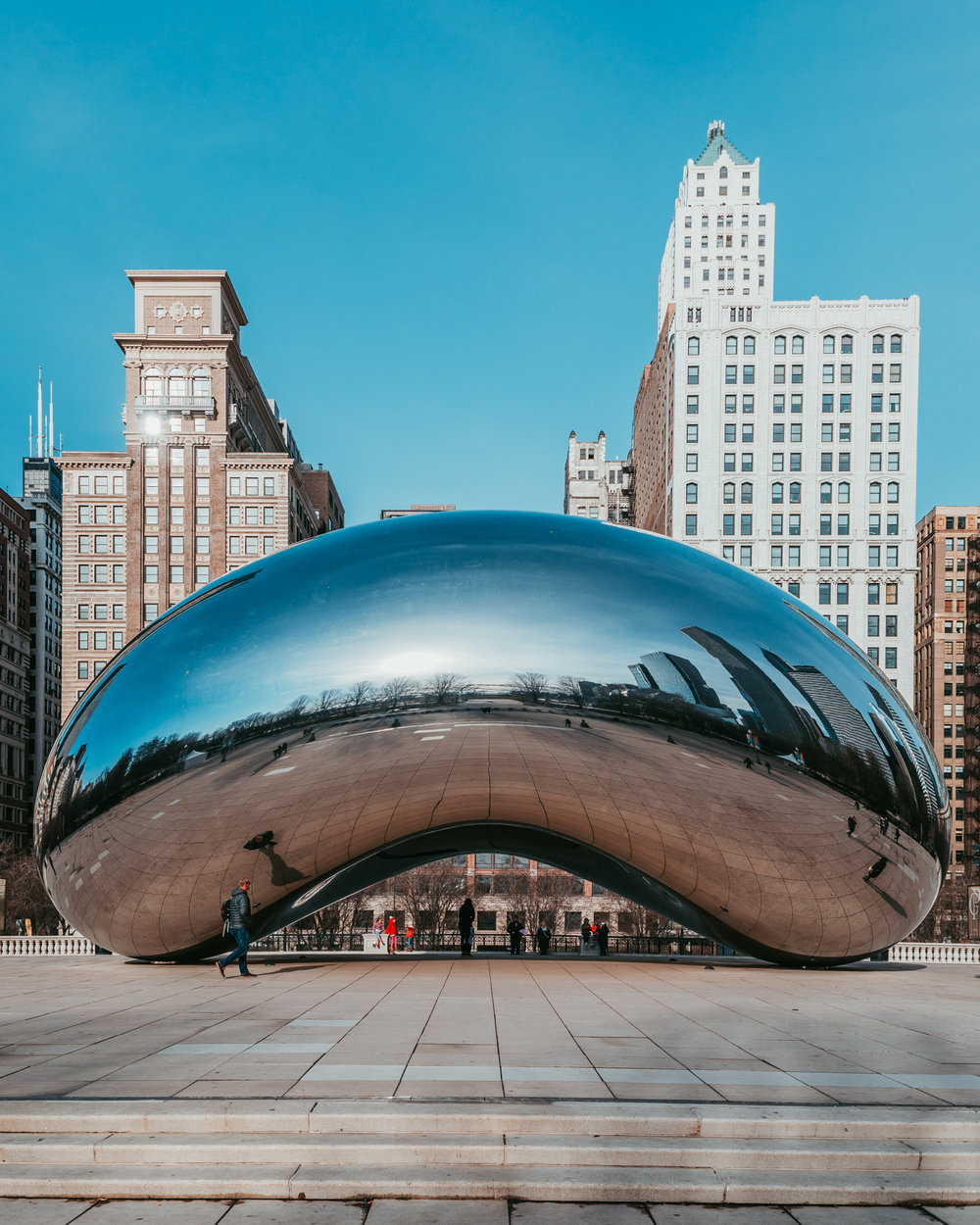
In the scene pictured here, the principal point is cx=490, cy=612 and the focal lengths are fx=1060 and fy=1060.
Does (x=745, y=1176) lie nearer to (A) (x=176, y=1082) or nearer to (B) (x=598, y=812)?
(A) (x=176, y=1082)

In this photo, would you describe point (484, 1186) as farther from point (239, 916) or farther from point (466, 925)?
point (466, 925)

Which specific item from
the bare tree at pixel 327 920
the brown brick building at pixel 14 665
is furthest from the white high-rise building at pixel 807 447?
the brown brick building at pixel 14 665

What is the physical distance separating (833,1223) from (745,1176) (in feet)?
2.04

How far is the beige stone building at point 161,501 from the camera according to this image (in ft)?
298

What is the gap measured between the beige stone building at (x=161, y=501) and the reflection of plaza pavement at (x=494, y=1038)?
257 feet

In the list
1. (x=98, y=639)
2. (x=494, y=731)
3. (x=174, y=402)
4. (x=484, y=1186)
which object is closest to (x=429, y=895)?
(x=98, y=639)

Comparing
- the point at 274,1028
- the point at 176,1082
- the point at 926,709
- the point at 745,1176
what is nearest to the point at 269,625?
the point at 274,1028

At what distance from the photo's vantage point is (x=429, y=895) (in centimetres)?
7138

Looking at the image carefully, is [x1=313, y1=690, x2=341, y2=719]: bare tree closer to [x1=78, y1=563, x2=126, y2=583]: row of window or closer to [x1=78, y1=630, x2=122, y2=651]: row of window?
[x1=78, y1=630, x2=122, y2=651]: row of window

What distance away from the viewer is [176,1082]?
7.43 metres

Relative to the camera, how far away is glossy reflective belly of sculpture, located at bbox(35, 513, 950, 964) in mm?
12078

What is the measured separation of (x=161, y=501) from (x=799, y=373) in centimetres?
5952

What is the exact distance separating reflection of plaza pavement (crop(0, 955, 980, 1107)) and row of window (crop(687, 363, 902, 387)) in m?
90.9

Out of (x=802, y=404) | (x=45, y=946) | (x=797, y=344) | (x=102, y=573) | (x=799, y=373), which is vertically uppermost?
(x=797, y=344)
